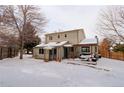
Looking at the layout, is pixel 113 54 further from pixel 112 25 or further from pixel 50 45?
pixel 50 45

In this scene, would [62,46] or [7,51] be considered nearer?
[7,51]

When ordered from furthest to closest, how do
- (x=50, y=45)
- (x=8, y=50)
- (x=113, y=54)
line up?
1. (x=50, y=45)
2. (x=8, y=50)
3. (x=113, y=54)

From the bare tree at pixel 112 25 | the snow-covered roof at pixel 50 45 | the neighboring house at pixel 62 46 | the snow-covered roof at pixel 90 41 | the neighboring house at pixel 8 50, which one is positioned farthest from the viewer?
the snow-covered roof at pixel 50 45

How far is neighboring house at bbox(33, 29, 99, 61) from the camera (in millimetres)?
9469

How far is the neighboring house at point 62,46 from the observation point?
947cm

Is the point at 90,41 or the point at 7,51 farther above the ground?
the point at 90,41

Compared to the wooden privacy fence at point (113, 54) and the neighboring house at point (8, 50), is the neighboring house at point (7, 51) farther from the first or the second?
the wooden privacy fence at point (113, 54)

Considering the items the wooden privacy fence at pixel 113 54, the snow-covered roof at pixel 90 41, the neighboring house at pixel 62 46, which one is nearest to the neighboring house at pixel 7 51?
the neighboring house at pixel 62 46

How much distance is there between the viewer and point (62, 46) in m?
10.1

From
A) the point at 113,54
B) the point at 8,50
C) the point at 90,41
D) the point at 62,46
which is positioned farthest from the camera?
the point at 62,46

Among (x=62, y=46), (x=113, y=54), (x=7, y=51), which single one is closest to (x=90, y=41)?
(x=113, y=54)
